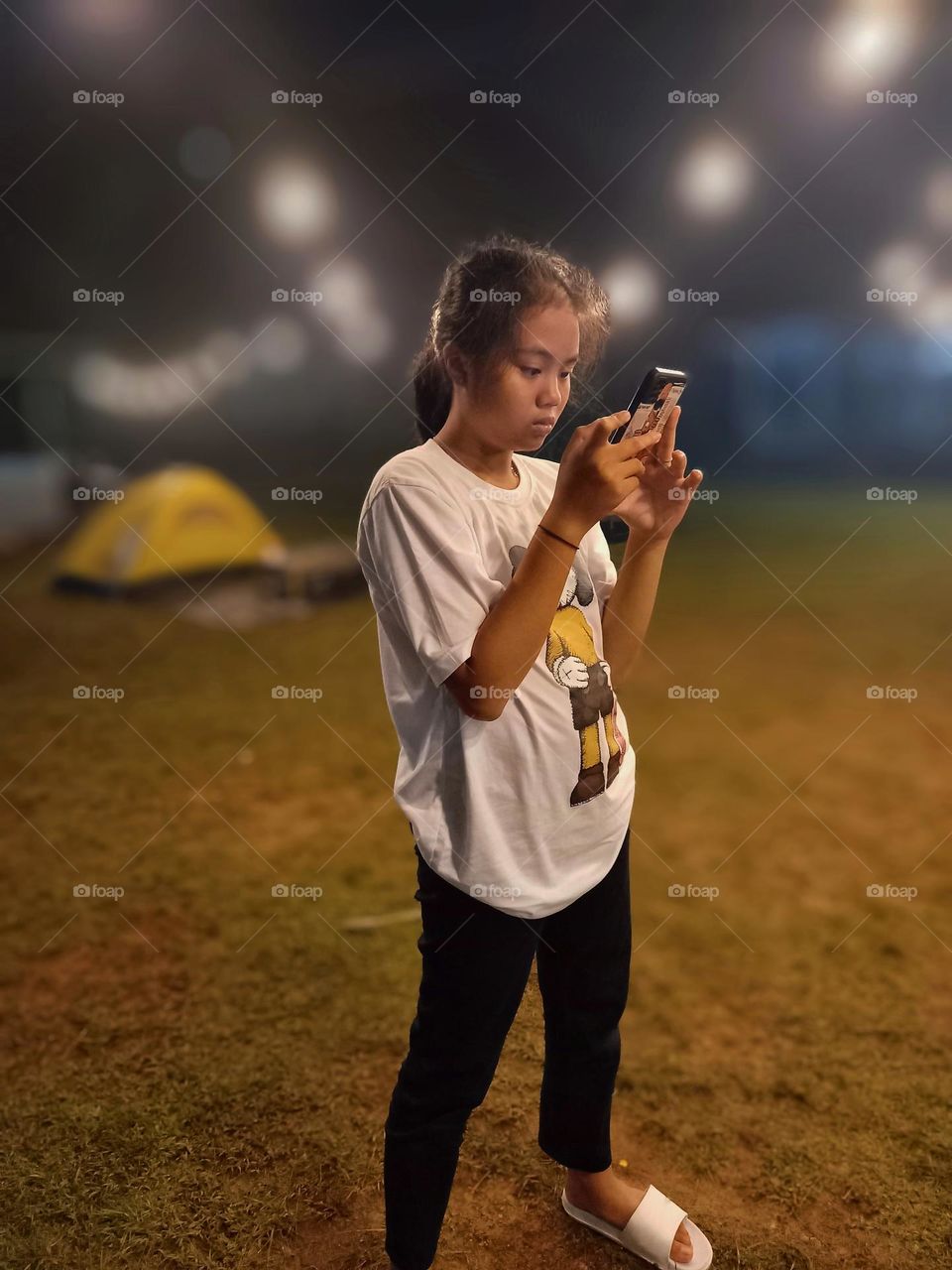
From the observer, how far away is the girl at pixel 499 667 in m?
0.89

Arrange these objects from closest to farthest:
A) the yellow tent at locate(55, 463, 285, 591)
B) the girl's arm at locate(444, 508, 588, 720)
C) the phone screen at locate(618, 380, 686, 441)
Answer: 1. the girl's arm at locate(444, 508, 588, 720)
2. the phone screen at locate(618, 380, 686, 441)
3. the yellow tent at locate(55, 463, 285, 591)

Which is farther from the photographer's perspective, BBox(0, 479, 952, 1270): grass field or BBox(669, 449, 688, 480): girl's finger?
BBox(0, 479, 952, 1270): grass field

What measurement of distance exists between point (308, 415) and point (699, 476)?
2339 mm

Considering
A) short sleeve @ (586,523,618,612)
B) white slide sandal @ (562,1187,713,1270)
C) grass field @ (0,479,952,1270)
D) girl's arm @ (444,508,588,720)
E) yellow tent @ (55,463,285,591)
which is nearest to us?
girl's arm @ (444,508,588,720)

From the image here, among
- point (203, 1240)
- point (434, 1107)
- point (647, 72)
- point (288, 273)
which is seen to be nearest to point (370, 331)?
point (288, 273)

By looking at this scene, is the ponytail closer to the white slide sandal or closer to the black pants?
the black pants

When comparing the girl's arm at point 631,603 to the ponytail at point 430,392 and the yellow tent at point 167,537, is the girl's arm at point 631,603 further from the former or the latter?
the yellow tent at point 167,537

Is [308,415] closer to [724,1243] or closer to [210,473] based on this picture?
[210,473]

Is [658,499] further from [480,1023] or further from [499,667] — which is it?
[480,1023]

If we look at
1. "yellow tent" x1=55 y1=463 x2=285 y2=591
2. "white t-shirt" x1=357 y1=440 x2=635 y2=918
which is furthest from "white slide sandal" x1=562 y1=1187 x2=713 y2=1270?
"yellow tent" x1=55 y1=463 x2=285 y2=591

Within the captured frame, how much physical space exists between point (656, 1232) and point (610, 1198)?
72 millimetres

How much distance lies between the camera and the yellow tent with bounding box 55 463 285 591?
3771mm

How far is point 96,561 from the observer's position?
3.90 metres

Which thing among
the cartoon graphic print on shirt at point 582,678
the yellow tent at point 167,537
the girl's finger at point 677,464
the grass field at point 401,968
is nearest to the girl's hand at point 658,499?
the girl's finger at point 677,464
